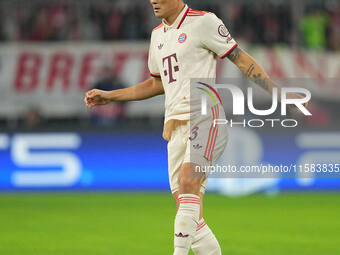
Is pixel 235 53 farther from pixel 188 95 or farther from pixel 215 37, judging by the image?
pixel 188 95

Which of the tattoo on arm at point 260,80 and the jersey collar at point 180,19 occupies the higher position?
the jersey collar at point 180,19

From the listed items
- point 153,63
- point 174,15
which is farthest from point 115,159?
point 174,15

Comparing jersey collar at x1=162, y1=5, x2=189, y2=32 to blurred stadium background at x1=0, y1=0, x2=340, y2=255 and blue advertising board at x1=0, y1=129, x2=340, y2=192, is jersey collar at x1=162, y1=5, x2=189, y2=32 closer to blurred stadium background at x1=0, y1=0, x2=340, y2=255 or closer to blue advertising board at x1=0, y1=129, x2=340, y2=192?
blurred stadium background at x1=0, y1=0, x2=340, y2=255

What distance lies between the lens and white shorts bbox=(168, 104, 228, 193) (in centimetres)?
522

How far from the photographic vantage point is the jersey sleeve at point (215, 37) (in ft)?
17.1

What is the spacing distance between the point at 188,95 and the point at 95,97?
0.79 meters

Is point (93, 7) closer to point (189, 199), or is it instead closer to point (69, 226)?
point (69, 226)

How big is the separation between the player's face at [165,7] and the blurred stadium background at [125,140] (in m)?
2.75

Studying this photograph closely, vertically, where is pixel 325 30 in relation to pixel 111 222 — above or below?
above

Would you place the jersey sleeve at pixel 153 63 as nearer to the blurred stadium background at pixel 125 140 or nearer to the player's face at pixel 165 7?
the player's face at pixel 165 7

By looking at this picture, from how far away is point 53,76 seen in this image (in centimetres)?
1631

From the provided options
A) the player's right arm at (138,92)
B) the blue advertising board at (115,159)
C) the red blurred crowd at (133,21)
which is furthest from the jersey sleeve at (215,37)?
the red blurred crowd at (133,21)

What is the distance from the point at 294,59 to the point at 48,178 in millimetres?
6281

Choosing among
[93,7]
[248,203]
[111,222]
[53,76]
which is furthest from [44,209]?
[93,7]
